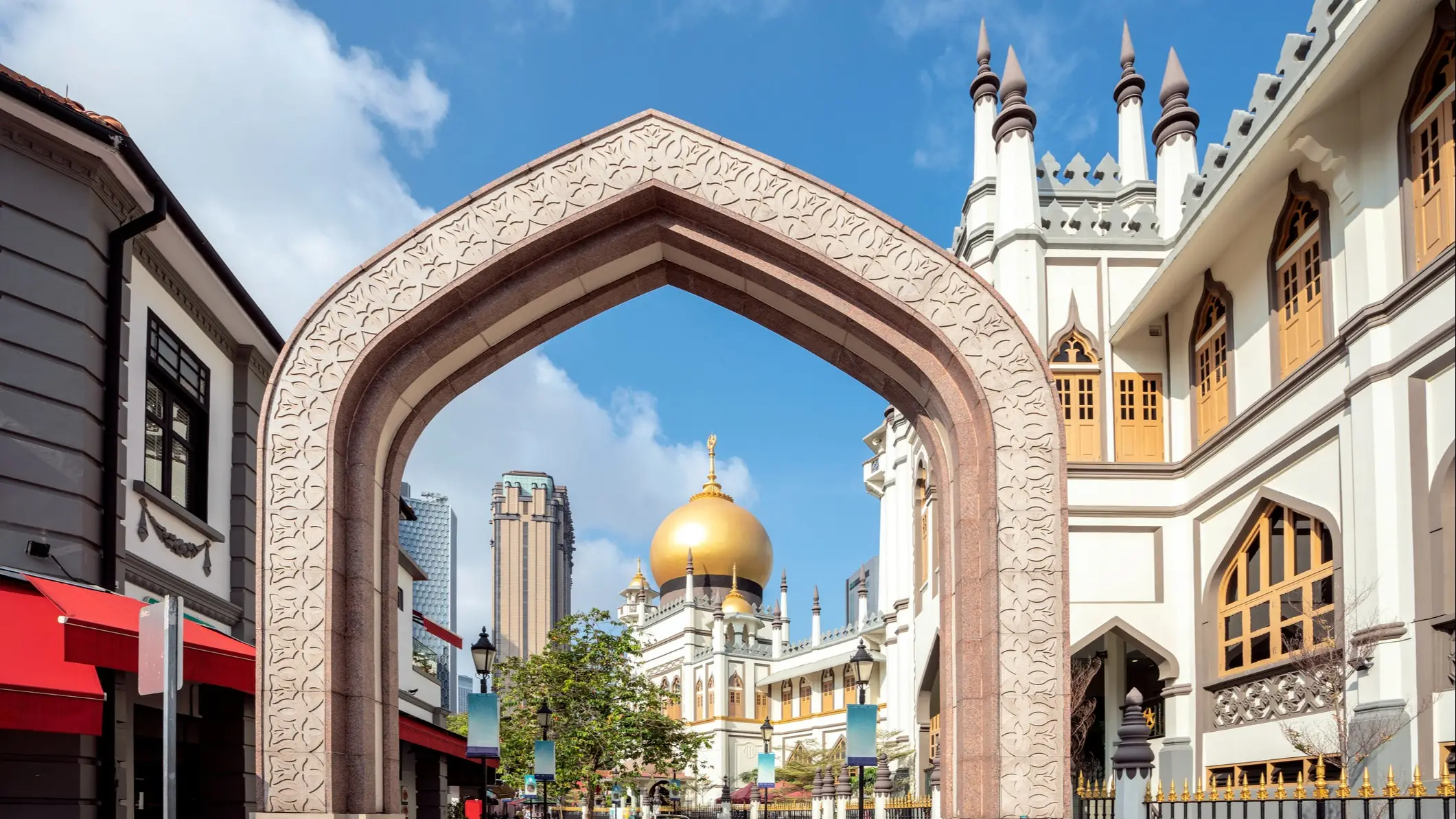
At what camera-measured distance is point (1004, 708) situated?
10.5 meters

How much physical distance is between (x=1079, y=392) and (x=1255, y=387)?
12.3 ft

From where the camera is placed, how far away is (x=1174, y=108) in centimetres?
2320

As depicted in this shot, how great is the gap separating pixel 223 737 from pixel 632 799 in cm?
4357

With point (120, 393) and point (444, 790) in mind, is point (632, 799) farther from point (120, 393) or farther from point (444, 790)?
Answer: point (120, 393)

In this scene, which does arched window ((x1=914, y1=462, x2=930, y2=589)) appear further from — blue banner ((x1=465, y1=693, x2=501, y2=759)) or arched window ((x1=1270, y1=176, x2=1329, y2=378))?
blue banner ((x1=465, y1=693, x2=501, y2=759))

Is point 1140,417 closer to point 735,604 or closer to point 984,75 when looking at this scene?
point 984,75

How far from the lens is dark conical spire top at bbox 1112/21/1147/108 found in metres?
24.5

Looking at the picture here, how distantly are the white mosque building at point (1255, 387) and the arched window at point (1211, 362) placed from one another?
52 millimetres

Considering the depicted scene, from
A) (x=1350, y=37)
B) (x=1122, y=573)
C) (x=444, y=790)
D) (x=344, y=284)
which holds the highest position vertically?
(x=1350, y=37)

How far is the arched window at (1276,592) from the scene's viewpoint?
53.1 feet

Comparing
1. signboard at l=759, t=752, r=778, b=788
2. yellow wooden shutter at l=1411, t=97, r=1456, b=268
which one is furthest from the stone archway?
signboard at l=759, t=752, r=778, b=788

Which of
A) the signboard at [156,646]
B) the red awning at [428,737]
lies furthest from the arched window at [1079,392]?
the signboard at [156,646]

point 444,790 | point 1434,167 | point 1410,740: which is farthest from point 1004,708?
point 444,790

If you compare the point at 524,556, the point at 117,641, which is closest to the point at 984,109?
the point at 117,641
